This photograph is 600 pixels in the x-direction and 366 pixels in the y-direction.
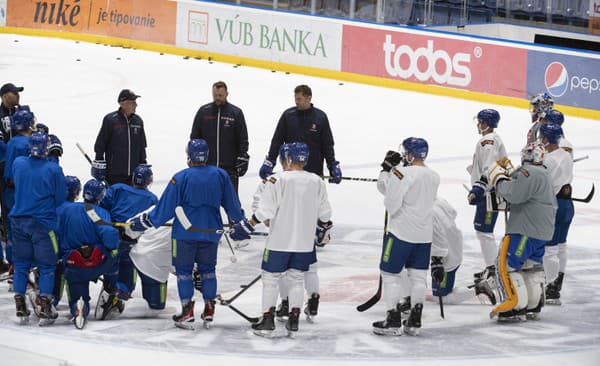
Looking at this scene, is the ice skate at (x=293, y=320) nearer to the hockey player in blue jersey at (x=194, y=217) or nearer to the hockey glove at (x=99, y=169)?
the hockey player in blue jersey at (x=194, y=217)

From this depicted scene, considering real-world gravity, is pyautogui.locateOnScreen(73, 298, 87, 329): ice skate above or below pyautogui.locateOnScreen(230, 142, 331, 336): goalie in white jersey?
below

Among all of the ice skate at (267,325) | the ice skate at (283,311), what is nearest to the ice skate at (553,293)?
the ice skate at (283,311)

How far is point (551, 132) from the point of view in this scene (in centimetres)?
888

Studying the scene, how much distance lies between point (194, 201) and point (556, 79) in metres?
13.6

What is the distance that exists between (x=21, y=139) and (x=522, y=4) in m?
18.4

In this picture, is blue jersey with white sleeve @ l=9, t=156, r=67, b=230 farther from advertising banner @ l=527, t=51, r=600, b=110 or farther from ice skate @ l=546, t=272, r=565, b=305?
advertising banner @ l=527, t=51, r=600, b=110

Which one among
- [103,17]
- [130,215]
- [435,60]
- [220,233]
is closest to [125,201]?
[130,215]

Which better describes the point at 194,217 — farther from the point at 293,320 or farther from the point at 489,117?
the point at 489,117

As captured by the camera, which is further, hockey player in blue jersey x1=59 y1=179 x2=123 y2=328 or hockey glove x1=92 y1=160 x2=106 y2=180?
hockey glove x1=92 y1=160 x2=106 y2=180

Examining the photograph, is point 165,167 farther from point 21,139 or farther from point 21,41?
point 21,41

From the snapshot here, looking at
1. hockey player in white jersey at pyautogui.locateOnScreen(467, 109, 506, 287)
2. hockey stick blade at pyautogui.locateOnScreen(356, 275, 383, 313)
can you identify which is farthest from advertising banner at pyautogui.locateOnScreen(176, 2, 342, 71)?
hockey stick blade at pyautogui.locateOnScreen(356, 275, 383, 313)

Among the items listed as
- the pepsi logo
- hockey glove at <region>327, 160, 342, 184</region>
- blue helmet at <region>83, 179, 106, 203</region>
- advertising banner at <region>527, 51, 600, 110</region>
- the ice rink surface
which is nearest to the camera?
the ice rink surface

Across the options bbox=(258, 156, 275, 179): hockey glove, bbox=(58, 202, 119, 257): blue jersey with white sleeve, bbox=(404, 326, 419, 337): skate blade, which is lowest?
bbox=(404, 326, 419, 337): skate blade

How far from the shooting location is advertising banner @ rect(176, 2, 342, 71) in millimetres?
23703
